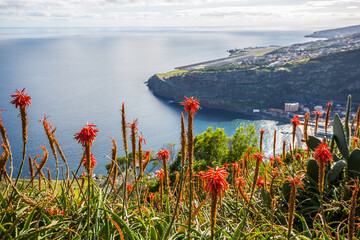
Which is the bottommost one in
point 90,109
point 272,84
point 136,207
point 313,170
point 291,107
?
point 291,107

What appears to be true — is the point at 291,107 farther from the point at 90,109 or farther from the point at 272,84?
the point at 90,109

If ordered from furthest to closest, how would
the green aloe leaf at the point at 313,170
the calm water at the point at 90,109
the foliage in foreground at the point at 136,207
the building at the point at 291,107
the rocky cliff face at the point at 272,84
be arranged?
the rocky cliff face at the point at 272,84 < the building at the point at 291,107 < the calm water at the point at 90,109 < the green aloe leaf at the point at 313,170 < the foliage in foreground at the point at 136,207

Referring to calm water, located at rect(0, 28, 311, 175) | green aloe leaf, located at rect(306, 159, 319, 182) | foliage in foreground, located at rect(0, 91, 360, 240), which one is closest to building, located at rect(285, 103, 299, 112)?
calm water, located at rect(0, 28, 311, 175)

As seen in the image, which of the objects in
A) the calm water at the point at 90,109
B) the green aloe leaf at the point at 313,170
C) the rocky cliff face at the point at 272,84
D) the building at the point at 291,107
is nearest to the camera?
the green aloe leaf at the point at 313,170

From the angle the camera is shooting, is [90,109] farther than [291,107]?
No

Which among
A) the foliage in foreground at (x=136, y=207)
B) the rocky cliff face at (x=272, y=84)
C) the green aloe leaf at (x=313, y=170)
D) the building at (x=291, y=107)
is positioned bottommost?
the building at (x=291, y=107)

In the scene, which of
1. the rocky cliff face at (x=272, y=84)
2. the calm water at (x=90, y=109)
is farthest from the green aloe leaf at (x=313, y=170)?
the rocky cliff face at (x=272, y=84)

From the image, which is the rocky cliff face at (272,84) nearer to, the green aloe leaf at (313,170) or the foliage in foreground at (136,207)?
the green aloe leaf at (313,170)

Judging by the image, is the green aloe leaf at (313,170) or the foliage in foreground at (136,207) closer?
the foliage in foreground at (136,207)

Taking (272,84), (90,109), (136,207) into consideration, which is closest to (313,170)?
(136,207)
